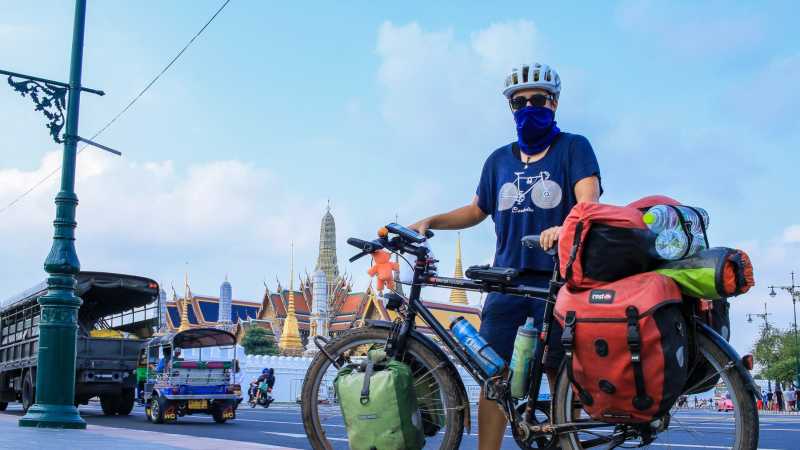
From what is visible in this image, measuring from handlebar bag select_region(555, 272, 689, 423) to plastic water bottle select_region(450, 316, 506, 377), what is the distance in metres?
0.47

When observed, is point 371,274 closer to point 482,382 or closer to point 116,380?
point 482,382

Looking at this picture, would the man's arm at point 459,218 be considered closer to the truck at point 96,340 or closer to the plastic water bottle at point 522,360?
the plastic water bottle at point 522,360

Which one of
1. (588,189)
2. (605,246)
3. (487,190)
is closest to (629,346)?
(605,246)

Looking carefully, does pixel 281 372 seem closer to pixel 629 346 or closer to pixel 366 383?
pixel 366 383

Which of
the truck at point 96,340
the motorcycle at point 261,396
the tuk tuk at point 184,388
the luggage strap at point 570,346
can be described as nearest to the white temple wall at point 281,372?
the motorcycle at point 261,396

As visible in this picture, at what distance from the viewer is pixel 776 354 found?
6228cm

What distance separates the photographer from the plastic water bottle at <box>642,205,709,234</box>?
2.86 metres

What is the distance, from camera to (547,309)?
319cm

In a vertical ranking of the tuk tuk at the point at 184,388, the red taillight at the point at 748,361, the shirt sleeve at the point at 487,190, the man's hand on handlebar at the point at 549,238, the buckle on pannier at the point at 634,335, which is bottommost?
the tuk tuk at the point at 184,388

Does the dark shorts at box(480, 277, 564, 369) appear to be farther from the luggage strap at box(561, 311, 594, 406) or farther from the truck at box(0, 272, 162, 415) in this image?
the truck at box(0, 272, 162, 415)

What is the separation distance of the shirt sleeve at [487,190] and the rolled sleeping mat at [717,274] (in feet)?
3.80

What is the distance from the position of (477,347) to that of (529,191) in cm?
65

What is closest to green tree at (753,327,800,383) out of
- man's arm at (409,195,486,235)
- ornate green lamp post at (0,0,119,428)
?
ornate green lamp post at (0,0,119,428)

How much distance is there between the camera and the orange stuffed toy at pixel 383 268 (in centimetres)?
356
